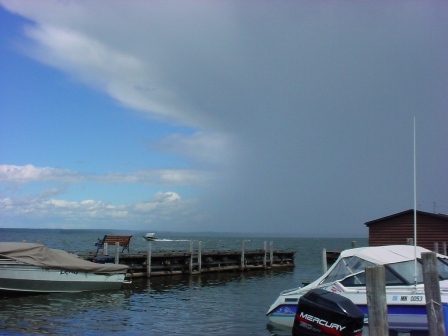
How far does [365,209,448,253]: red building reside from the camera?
2914 centimetres

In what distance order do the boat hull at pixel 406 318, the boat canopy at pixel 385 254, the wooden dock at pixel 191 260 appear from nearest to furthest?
the boat hull at pixel 406 318
the boat canopy at pixel 385 254
the wooden dock at pixel 191 260

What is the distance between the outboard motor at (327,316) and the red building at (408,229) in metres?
23.8

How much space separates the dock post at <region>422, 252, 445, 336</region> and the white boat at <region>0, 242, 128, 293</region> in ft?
55.4

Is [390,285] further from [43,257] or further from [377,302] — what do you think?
[43,257]

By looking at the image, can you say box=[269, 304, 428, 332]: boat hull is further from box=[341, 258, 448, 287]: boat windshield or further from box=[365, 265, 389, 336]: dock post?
box=[365, 265, 389, 336]: dock post

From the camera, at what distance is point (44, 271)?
20172 millimetres

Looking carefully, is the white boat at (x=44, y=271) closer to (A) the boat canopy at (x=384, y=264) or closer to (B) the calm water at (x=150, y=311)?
(B) the calm water at (x=150, y=311)

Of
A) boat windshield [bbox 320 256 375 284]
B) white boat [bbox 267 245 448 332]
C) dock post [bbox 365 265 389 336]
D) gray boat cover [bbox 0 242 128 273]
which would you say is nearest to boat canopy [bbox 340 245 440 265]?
white boat [bbox 267 245 448 332]

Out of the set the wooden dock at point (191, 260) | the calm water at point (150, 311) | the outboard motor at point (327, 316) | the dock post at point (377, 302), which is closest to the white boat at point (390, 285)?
the calm water at point (150, 311)

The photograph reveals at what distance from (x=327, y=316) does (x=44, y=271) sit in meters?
16.3

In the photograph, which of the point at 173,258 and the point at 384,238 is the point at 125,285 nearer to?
the point at 173,258

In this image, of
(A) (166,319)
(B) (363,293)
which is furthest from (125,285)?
(B) (363,293)

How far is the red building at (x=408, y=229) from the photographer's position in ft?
95.6

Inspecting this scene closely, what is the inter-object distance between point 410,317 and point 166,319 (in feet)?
31.0
